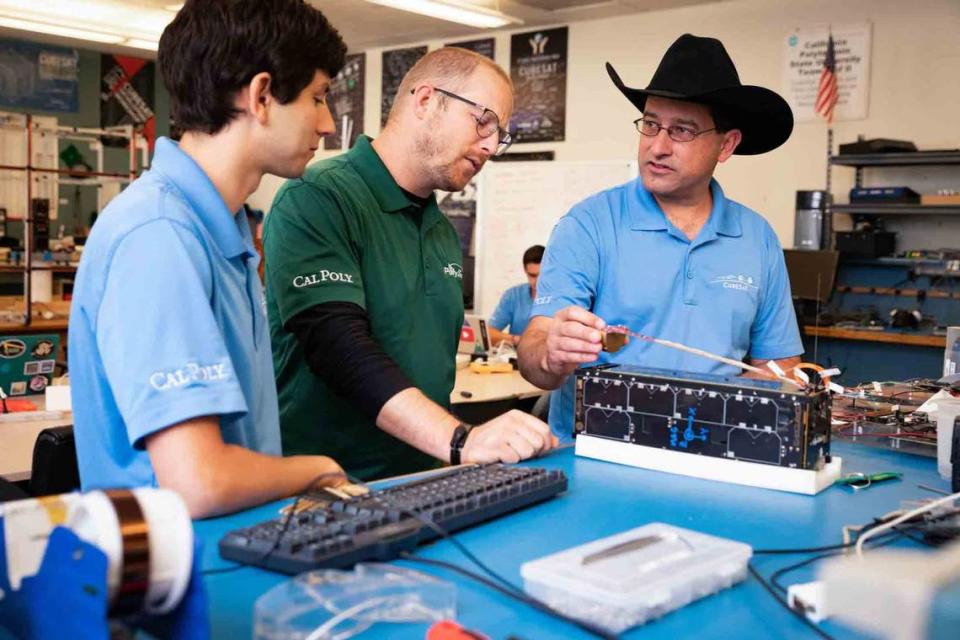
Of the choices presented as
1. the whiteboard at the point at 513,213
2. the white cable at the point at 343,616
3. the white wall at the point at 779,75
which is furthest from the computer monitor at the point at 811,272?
the white cable at the point at 343,616

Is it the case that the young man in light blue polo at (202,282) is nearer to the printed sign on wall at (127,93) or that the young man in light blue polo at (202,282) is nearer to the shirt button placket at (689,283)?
the shirt button placket at (689,283)

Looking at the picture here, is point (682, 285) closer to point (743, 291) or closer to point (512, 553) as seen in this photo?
point (743, 291)

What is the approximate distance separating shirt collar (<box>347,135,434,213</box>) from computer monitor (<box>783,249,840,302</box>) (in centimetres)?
→ 480

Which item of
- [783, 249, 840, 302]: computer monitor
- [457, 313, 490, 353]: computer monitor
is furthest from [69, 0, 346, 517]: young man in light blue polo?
[783, 249, 840, 302]: computer monitor

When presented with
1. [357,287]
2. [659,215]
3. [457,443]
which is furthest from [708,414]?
[659,215]

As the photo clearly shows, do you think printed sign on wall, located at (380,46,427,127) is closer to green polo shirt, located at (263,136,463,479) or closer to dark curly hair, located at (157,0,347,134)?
green polo shirt, located at (263,136,463,479)

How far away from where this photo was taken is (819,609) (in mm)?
1009

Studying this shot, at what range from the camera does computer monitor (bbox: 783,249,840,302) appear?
255 inches

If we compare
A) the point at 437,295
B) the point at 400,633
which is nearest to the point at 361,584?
the point at 400,633

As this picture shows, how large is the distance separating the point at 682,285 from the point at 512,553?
4.10ft

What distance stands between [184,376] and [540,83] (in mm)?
7943

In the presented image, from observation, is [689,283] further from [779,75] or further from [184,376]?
[779,75]

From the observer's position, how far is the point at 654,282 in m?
2.29

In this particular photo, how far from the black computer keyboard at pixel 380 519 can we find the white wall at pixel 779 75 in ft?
20.3
